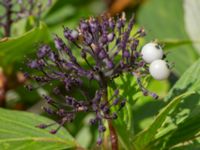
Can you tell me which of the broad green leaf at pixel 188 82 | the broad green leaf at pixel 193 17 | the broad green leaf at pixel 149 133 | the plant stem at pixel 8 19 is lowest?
the broad green leaf at pixel 149 133

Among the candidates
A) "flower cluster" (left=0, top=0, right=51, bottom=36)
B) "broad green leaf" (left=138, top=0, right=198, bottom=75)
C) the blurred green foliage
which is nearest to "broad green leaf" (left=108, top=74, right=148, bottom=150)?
the blurred green foliage

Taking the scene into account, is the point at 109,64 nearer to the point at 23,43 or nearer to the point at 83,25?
the point at 83,25

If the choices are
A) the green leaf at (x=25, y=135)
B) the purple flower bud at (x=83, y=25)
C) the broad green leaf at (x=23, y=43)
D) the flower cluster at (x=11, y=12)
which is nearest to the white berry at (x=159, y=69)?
the purple flower bud at (x=83, y=25)

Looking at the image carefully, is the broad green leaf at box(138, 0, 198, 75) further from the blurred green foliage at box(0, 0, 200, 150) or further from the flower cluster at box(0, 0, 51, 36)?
the flower cluster at box(0, 0, 51, 36)

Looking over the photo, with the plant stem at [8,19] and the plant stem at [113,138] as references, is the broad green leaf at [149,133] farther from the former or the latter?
the plant stem at [8,19]

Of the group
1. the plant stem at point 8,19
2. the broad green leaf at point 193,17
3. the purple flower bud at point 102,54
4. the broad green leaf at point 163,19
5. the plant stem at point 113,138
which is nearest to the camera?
the purple flower bud at point 102,54

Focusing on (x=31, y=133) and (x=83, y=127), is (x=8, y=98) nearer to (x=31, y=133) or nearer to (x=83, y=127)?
(x=83, y=127)

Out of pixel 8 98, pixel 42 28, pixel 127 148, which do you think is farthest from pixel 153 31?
pixel 127 148
